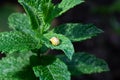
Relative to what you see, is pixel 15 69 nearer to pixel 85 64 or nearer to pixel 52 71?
pixel 52 71

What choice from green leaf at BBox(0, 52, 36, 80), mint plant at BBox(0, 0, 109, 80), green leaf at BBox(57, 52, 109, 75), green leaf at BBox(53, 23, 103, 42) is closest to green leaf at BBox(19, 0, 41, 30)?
mint plant at BBox(0, 0, 109, 80)

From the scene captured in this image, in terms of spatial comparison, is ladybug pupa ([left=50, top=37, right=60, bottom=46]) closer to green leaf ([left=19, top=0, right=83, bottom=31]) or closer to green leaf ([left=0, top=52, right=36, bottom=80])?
green leaf ([left=19, top=0, right=83, bottom=31])

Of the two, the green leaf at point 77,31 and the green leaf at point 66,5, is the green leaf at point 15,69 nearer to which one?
the green leaf at point 77,31

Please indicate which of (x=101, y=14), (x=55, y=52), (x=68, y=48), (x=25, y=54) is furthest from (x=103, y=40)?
(x=68, y=48)

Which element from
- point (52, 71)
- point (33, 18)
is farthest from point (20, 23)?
point (52, 71)

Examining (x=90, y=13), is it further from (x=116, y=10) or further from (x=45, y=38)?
(x=45, y=38)
